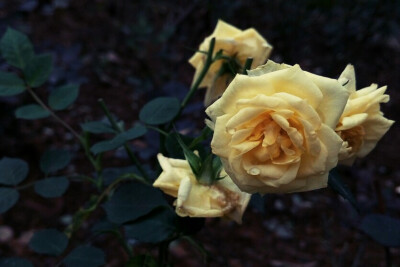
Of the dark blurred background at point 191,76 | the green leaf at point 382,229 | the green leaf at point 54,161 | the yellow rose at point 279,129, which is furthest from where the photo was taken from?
the dark blurred background at point 191,76

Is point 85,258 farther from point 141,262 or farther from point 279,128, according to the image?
point 279,128

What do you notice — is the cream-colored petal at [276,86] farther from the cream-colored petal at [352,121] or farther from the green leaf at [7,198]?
the green leaf at [7,198]

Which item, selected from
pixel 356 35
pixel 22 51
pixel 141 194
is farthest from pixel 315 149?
pixel 356 35

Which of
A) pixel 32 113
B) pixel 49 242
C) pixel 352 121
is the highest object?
pixel 352 121

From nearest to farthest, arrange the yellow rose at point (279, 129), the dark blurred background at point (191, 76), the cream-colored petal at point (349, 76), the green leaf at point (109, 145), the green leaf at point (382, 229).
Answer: the yellow rose at point (279, 129), the cream-colored petal at point (349, 76), the green leaf at point (109, 145), the green leaf at point (382, 229), the dark blurred background at point (191, 76)

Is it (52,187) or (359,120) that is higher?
(359,120)

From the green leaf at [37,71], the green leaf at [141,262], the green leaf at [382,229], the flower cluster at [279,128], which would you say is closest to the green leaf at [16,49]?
the green leaf at [37,71]

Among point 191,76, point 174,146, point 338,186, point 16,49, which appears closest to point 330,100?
point 338,186

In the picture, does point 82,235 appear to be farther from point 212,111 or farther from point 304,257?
point 212,111

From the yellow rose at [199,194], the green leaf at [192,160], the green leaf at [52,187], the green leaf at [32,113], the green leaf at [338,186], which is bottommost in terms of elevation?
the green leaf at [52,187]
